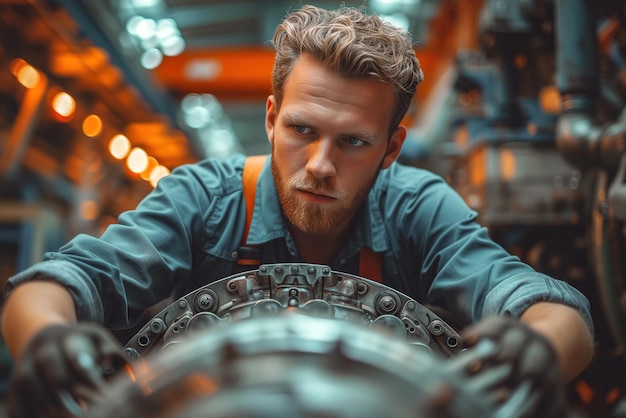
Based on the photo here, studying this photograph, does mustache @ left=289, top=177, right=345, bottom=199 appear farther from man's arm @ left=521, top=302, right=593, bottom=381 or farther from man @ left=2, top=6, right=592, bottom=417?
man's arm @ left=521, top=302, right=593, bottom=381

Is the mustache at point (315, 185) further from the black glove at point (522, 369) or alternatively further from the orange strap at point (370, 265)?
the black glove at point (522, 369)

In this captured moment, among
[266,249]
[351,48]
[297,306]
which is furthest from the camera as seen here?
[266,249]

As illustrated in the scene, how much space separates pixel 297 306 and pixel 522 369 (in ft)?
1.89

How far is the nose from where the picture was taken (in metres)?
1.57

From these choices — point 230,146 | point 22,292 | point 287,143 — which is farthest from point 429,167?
point 230,146

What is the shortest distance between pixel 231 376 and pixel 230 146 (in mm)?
15189

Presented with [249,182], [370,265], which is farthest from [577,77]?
[249,182]

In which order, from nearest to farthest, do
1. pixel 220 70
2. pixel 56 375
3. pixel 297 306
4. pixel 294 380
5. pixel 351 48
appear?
pixel 294 380 < pixel 56 375 < pixel 297 306 < pixel 351 48 < pixel 220 70

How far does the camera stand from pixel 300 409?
0.75m

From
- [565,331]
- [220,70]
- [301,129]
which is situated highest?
[220,70]

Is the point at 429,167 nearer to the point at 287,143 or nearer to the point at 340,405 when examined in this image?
the point at 287,143

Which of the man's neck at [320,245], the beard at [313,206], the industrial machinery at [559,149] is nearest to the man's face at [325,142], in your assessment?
the beard at [313,206]

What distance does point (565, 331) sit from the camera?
1256 mm

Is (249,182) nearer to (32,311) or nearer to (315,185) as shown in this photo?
(315,185)
